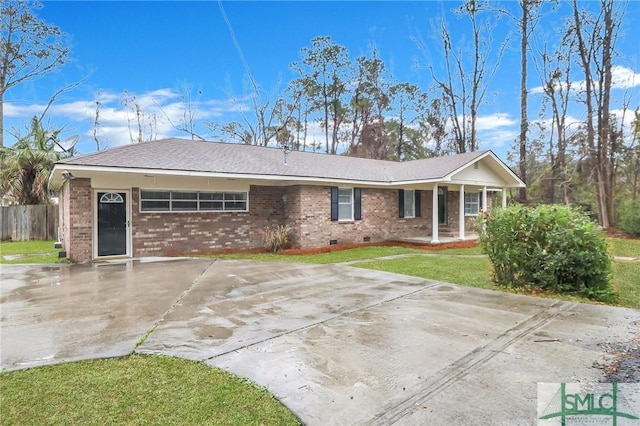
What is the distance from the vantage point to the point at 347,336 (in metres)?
4.36

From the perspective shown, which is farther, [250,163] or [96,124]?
[96,124]

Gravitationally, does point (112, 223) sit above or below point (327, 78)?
below

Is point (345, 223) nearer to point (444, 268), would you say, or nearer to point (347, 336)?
point (444, 268)

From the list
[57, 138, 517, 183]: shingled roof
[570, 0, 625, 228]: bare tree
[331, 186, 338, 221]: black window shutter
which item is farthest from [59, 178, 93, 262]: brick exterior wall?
[570, 0, 625, 228]: bare tree

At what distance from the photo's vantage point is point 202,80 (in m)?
26.2

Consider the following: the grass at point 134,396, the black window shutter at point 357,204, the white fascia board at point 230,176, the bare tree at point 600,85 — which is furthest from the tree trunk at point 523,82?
the grass at point 134,396

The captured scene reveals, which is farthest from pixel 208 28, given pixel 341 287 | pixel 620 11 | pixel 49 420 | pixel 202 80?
pixel 620 11

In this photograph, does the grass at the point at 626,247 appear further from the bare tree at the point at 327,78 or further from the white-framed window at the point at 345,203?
the bare tree at the point at 327,78

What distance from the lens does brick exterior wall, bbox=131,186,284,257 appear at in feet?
37.6

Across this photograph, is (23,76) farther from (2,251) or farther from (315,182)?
(315,182)

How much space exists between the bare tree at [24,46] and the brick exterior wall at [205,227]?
49.8ft

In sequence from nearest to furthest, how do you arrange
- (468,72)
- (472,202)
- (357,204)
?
(357,204) → (472,202) → (468,72)

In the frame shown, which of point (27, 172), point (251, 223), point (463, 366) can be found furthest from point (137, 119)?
point (463, 366)

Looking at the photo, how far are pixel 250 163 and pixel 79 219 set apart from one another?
18.1 feet
